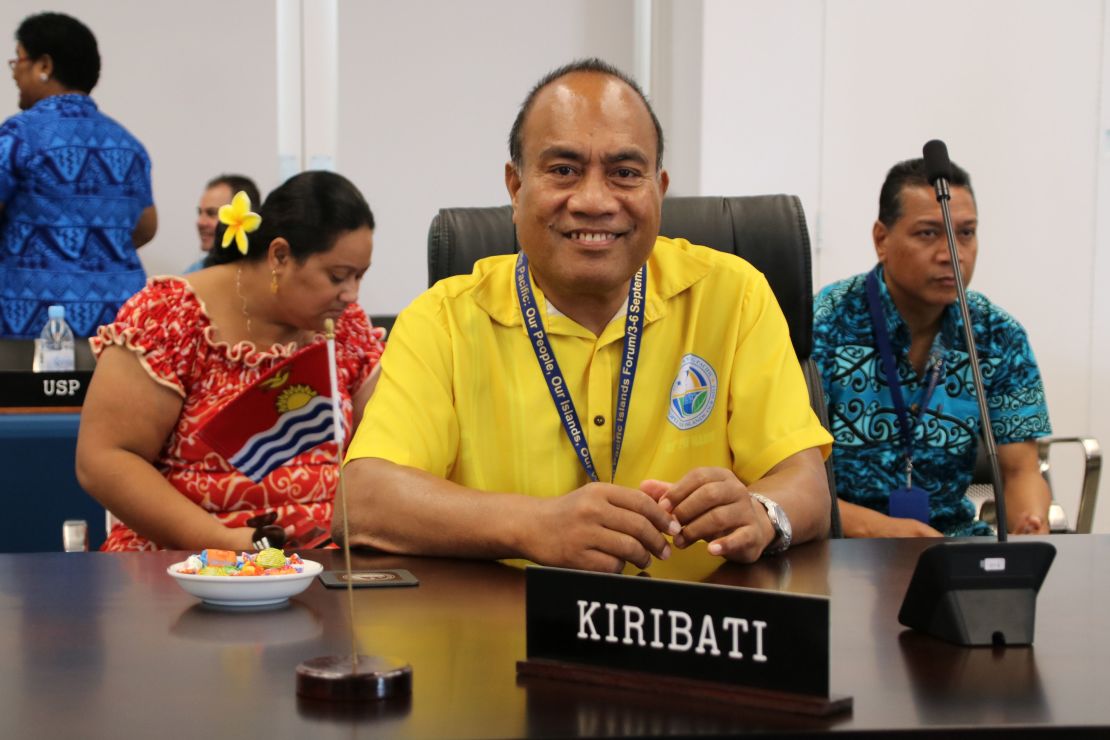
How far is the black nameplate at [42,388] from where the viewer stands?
9.78ft

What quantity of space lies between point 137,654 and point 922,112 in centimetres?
447

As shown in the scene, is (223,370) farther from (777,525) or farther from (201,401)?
(777,525)

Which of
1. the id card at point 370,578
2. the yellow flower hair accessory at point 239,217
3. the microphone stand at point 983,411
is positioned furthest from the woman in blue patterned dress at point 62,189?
the microphone stand at point 983,411

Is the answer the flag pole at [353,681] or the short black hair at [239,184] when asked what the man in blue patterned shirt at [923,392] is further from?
the short black hair at [239,184]

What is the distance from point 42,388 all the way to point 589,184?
1.76 m

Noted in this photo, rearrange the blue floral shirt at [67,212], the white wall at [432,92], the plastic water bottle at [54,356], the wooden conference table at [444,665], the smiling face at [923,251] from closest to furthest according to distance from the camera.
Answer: the wooden conference table at [444,665], the smiling face at [923,251], the plastic water bottle at [54,356], the blue floral shirt at [67,212], the white wall at [432,92]

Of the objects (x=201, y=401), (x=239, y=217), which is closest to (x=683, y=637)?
(x=239, y=217)

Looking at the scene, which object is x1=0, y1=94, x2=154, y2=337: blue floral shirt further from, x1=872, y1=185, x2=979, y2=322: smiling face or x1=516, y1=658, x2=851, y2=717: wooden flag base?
x1=516, y1=658, x2=851, y2=717: wooden flag base

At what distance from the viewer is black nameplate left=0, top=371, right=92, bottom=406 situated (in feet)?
9.78

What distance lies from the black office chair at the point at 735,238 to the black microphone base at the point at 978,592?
975mm

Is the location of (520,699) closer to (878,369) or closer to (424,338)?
(424,338)

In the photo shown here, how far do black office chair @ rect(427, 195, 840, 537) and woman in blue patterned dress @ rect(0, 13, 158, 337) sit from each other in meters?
2.51

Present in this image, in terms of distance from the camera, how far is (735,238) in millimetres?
2131

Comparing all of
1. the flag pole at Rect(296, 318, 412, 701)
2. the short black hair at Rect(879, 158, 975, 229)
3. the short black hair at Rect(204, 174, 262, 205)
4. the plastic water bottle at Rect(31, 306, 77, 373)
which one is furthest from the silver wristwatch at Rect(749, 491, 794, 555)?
the short black hair at Rect(204, 174, 262, 205)
